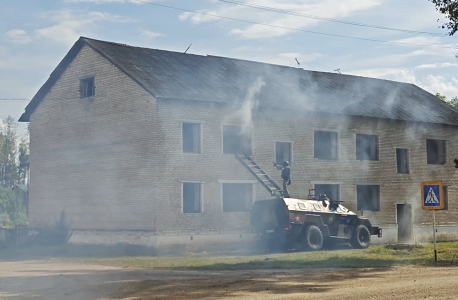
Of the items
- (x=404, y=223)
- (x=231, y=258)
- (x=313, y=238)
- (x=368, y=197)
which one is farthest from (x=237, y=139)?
(x=404, y=223)

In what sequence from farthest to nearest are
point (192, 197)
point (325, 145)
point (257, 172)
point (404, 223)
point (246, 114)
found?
point (404, 223) → point (325, 145) → point (246, 114) → point (257, 172) → point (192, 197)

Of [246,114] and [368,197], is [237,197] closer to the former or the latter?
[246,114]

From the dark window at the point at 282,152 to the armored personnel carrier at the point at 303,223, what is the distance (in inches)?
137

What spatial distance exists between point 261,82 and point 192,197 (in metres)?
7.33

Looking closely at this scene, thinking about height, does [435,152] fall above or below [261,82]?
below

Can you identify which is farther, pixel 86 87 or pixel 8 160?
pixel 8 160

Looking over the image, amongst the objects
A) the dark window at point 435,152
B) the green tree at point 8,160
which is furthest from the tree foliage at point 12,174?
the dark window at point 435,152

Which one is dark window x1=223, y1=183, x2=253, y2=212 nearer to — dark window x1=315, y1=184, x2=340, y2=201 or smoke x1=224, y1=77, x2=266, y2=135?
smoke x1=224, y1=77, x2=266, y2=135

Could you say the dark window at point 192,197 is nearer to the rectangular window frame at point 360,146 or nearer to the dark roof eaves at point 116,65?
the dark roof eaves at point 116,65

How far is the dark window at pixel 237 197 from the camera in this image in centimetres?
2984

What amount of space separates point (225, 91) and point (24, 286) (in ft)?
55.5

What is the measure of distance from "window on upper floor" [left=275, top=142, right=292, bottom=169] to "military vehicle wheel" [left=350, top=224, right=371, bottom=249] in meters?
4.86

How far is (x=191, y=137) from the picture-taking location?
1163 inches

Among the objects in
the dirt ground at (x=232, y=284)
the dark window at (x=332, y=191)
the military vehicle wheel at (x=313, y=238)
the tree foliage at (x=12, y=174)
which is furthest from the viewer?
the tree foliage at (x=12, y=174)
